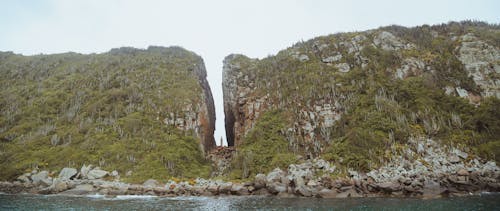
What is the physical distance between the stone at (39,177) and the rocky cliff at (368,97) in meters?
26.6

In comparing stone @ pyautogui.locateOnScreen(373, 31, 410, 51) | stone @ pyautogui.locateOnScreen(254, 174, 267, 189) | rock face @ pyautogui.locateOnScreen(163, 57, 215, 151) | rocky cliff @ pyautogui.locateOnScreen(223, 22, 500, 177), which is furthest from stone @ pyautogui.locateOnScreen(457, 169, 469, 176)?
rock face @ pyautogui.locateOnScreen(163, 57, 215, 151)

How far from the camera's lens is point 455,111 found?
4394 cm

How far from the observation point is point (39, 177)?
3778 cm

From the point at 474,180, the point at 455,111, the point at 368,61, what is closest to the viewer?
the point at 474,180

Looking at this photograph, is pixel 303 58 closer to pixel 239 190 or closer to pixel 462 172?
pixel 239 190

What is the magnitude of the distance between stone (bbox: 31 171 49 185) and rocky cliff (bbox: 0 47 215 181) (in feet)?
5.83

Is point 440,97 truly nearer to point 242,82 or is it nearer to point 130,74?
point 242,82

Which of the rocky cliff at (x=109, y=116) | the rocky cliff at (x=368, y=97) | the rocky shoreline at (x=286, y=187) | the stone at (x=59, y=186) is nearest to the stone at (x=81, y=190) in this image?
the rocky shoreline at (x=286, y=187)

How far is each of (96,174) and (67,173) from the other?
3870 millimetres

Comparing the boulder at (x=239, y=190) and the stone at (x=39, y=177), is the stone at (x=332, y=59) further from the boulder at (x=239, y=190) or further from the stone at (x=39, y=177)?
the stone at (x=39, y=177)

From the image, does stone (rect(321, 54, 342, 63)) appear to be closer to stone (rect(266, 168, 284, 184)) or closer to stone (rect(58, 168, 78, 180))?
stone (rect(266, 168, 284, 184))

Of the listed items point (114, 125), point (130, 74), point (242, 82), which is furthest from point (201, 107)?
point (130, 74)

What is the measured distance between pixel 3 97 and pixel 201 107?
142 ft

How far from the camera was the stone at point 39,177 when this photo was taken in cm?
3706
